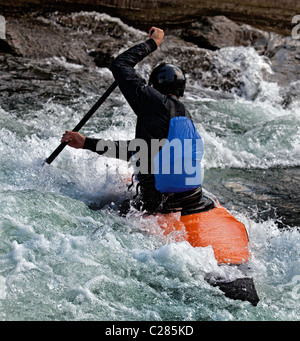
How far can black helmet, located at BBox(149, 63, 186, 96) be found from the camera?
3877mm

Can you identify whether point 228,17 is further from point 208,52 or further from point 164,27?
point 208,52

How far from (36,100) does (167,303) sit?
491 centimetres

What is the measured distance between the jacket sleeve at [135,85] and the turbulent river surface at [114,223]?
908mm

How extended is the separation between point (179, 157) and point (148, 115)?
1.27 feet

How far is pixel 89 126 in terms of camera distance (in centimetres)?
683

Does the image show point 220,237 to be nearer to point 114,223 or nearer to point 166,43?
point 114,223

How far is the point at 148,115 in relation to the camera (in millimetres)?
3797

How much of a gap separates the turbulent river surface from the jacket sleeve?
91cm

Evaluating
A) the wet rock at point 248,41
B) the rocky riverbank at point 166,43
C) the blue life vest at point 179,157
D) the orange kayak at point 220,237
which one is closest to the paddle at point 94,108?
the blue life vest at point 179,157

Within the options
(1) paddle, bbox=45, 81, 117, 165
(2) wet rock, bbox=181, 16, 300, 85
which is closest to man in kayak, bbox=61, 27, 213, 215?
(1) paddle, bbox=45, 81, 117, 165

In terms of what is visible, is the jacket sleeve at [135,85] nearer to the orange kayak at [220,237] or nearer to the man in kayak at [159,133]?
the man in kayak at [159,133]

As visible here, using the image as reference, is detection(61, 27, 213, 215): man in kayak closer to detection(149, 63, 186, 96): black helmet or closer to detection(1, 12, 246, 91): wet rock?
detection(149, 63, 186, 96): black helmet

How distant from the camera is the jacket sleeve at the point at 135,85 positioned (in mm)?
3759
